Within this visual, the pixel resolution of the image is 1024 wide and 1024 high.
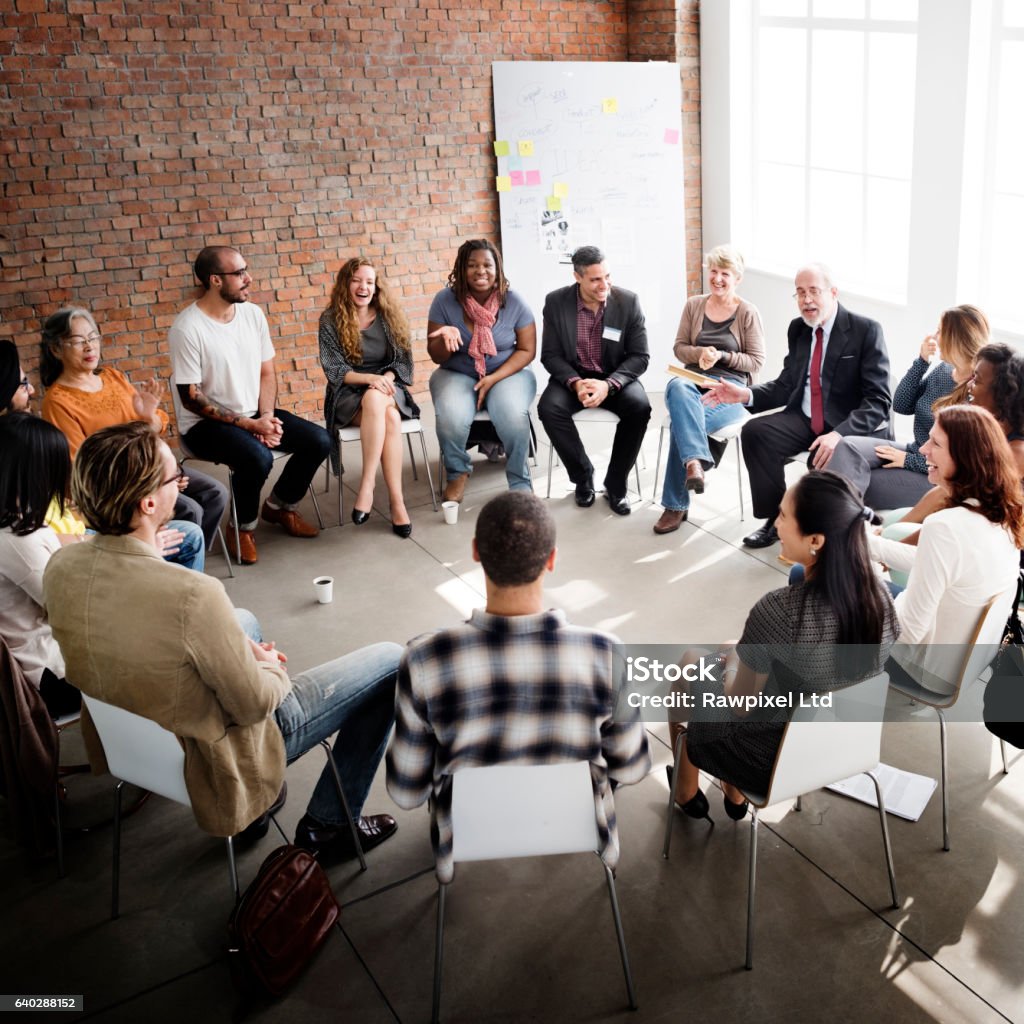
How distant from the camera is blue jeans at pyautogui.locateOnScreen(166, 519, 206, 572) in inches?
176

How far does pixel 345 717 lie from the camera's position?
3.17m

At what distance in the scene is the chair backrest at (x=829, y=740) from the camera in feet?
8.82

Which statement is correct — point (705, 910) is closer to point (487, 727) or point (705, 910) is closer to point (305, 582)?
point (487, 727)

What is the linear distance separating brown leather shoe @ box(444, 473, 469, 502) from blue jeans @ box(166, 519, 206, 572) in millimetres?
1707

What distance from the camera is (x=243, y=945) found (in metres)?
2.75

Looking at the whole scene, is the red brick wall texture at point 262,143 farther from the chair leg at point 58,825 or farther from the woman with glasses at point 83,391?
the chair leg at point 58,825

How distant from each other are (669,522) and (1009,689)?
2402 millimetres

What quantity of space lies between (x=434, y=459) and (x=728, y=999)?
4.26m

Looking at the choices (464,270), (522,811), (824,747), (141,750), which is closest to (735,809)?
(824,747)

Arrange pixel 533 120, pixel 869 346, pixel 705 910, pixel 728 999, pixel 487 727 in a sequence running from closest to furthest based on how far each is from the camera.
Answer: pixel 487 727, pixel 728 999, pixel 705 910, pixel 869 346, pixel 533 120

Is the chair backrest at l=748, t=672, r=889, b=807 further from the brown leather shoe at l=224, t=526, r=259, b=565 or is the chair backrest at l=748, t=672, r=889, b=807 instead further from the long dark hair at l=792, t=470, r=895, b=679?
the brown leather shoe at l=224, t=526, r=259, b=565

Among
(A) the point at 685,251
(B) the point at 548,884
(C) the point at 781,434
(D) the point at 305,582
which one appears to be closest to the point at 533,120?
(A) the point at 685,251

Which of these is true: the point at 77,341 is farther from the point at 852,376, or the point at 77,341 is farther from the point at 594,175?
the point at 594,175

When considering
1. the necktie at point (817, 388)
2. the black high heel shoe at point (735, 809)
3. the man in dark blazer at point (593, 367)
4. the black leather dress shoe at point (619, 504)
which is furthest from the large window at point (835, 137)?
the black high heel shoe at point (735, 809)
